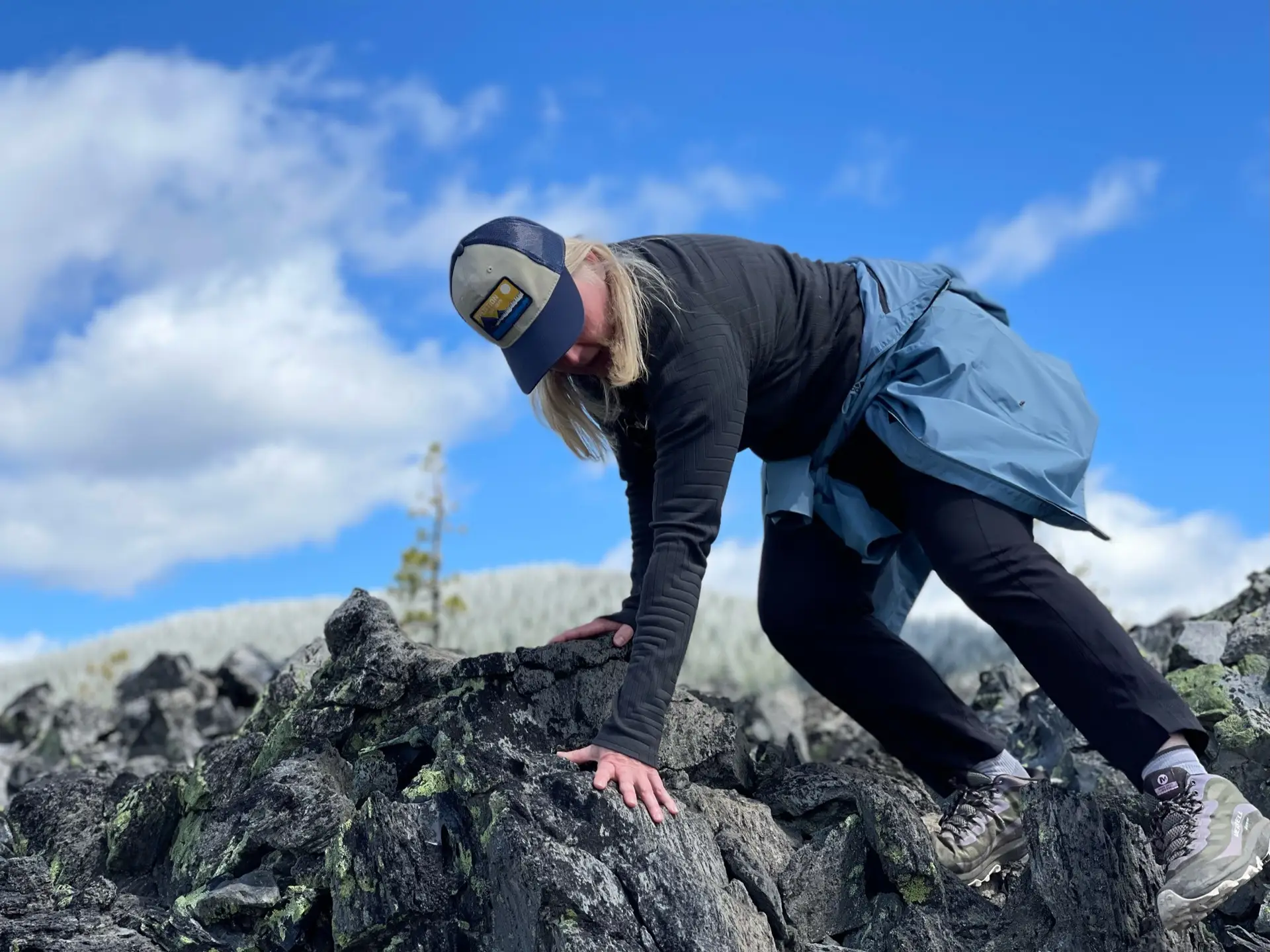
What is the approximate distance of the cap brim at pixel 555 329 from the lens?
3139mm

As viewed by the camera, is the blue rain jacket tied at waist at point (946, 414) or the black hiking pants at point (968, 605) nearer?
the black hiking pants at point (968, 605)

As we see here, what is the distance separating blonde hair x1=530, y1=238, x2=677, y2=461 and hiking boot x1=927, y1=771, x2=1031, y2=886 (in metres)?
1.63

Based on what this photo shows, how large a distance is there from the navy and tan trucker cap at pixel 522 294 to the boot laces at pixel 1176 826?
6.65 ft

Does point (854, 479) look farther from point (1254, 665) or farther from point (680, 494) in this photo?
point (1254, 665)

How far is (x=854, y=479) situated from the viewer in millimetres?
3834

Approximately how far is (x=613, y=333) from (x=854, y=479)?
1034 mm

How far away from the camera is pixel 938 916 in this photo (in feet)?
10.5

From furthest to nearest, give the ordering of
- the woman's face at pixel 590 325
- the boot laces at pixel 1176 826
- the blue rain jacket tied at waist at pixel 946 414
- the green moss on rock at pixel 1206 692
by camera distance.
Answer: the green moss on rock at pixel 1206 692 < the blue rain jacket tied at waist at pixel 946 414 < the woman's face at pixel 590 325 < the boot laces at pixel 1176 826

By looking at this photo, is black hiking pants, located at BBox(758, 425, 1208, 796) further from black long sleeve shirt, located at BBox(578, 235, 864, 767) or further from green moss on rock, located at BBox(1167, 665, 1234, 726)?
green moss on rock, located at BBox(1167, 665, 1234, 726)

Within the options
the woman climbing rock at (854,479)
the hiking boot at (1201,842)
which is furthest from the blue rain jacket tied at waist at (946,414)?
the hiking boot at (1201,842)

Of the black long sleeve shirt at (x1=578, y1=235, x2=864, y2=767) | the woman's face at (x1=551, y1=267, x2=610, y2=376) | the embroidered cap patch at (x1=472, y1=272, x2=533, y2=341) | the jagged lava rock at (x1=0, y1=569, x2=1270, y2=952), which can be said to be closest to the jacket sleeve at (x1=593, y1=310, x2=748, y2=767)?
the black long sleeve shirt at (x1=578, y1=235, x2=864, y2=767)

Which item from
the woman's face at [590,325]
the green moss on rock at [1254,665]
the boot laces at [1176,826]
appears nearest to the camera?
the boot laces at [1176,826]

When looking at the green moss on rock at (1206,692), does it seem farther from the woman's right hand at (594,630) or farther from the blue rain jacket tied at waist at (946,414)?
the woman's right hand at (594,630)

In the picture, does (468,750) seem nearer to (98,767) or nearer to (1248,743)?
(1248,743)
